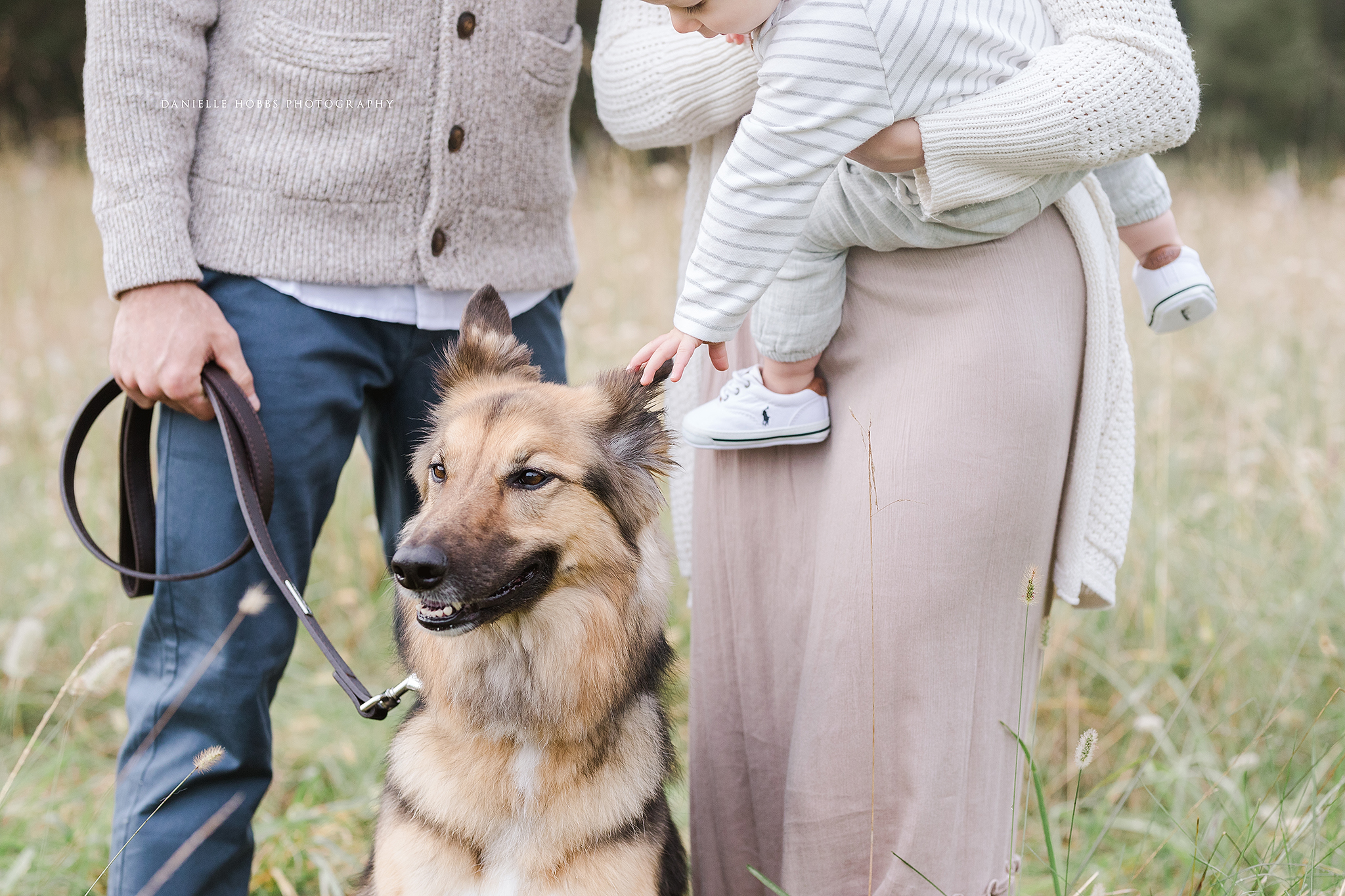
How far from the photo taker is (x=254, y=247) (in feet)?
6.51

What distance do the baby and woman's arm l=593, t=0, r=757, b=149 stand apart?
0.20m

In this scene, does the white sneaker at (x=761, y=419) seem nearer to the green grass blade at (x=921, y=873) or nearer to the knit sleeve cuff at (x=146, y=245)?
the green grass blade at (x=921, y=873)

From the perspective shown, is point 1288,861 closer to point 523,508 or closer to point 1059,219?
point 1059,219

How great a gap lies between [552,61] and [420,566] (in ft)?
3.93

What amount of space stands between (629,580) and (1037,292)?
0.95 meters

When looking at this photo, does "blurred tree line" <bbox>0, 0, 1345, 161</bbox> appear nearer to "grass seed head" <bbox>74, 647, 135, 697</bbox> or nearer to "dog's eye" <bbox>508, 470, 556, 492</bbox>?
"dog's eye" <bbox>508, 470, 556, 492</bbox>

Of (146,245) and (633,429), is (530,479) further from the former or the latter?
(146,245)

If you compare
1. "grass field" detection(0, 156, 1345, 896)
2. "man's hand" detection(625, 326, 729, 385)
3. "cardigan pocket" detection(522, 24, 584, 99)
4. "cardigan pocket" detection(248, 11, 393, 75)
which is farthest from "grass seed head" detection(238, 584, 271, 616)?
"cardigan pocket" detection(522, 24, 584, 99)

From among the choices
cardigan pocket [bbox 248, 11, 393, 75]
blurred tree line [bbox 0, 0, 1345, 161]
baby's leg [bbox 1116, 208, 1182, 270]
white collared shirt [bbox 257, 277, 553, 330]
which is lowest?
white collared shirt [bbox 257, 277, 553, 330]

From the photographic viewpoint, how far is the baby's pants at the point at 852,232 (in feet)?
5.69

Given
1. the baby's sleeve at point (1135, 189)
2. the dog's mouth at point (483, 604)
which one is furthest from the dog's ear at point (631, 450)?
the baby's sleeve at point (1135, 189)

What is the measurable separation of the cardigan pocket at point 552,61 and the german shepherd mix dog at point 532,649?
0.53 metres

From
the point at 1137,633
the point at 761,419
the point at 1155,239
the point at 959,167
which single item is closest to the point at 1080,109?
the point at 959,167

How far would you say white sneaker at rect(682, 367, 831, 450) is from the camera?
6.37ft
